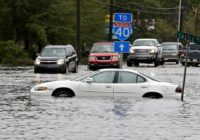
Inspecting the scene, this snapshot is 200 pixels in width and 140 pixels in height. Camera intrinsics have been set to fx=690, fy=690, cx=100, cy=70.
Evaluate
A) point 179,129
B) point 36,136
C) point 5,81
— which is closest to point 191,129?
point 179,129

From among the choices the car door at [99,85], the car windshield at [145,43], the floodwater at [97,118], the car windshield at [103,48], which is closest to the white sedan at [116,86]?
the car door at [99,85]

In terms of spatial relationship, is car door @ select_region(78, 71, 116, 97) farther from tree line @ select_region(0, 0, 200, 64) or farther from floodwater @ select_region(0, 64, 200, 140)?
tree line @ select_region(0, 0, 200, 64)

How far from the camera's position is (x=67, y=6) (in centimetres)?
7331

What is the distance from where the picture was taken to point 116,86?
22578 millimetres

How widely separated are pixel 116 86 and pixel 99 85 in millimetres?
557

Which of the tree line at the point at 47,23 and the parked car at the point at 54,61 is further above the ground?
the tree line at the point at 47,23

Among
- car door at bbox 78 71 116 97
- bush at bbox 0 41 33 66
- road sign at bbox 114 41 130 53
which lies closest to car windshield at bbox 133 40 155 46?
bush at bbox 0 41 33 66

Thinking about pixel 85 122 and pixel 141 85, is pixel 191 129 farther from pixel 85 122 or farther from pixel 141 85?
pixel 141 85

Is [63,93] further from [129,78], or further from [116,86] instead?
[129,78]

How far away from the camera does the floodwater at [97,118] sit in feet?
47.8

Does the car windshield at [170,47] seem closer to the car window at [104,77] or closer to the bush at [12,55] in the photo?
the bush at [12,55]

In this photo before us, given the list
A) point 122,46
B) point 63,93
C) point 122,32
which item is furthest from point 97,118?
point 122,32

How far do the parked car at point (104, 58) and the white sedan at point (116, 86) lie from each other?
70.7 feet

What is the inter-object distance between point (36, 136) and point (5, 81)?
62.2ft
